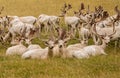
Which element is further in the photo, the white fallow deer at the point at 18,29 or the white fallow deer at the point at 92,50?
the white fallow deer at the point at 18,29

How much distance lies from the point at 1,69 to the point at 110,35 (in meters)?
5.46

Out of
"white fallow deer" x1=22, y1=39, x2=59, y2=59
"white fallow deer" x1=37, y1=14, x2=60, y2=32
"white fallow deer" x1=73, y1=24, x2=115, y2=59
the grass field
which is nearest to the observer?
the grass field

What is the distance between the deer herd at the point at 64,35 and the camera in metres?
12.5

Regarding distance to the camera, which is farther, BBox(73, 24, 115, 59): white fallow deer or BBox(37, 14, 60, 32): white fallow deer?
BBox(37, 14, 60, 32): white fallow deer

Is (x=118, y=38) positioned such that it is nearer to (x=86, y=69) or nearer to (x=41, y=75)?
(x=86, y=69)

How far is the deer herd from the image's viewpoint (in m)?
12.5

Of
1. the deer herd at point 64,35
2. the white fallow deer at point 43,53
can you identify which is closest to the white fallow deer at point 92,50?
the deer herd at point 64,35

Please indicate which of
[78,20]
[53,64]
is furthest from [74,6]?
[53,64]

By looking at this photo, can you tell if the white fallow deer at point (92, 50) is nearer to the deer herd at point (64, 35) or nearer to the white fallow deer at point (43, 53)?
the deer herd at point (64, 35)

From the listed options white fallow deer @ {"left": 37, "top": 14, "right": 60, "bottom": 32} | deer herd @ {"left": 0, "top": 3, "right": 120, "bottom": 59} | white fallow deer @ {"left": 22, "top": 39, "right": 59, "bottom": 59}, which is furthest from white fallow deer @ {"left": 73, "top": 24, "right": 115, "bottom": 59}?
white fallow deer @ {"left": 37, "top": 14, "right": 60, "bottom": 32}

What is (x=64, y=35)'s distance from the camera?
495 inches

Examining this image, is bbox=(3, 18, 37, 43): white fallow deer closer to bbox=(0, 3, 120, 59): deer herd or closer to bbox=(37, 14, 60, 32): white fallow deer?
bbox=(0, 3, 120, 59): deer herd

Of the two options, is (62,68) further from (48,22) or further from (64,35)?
(48,22)

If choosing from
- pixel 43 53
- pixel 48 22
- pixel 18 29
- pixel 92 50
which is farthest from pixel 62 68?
pixel 48 22
